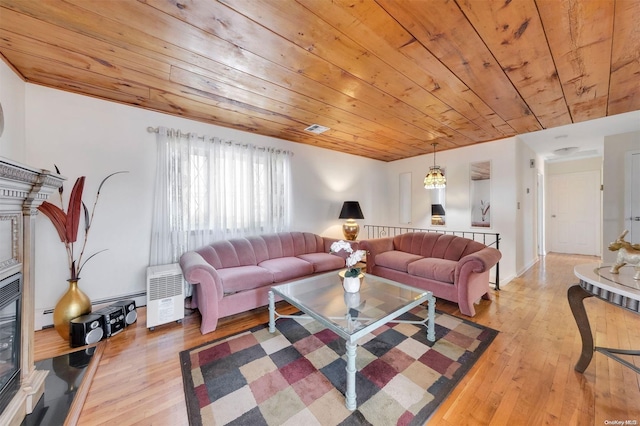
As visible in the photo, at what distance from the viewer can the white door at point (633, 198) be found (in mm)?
3509

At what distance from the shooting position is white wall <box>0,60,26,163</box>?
5.98 ft

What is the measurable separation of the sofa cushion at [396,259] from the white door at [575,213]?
5164mm

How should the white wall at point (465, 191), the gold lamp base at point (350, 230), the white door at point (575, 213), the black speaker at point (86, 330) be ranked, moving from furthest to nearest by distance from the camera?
1. the white door at point (575, 213)
2. the gold lamp base at point (350, 230)
3. the white wall at point (465, 191)
4. the black speaker at point (86, 330)

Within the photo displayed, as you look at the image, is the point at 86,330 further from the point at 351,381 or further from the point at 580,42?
the point at 580,42

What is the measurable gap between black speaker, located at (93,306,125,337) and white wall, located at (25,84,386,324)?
0.38m

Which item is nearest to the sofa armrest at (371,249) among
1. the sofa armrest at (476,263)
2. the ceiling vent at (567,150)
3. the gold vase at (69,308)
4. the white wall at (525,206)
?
the sofa armrest at (476,263)

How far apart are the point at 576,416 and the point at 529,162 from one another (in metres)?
4.50

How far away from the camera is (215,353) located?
1920mm

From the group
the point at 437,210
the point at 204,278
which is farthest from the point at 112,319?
the point at 437,210

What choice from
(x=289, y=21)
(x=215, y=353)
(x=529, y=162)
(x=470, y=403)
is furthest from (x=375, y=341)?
(x=529, y=162)

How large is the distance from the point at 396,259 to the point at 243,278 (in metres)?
2.07

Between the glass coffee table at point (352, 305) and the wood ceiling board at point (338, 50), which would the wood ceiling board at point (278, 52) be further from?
the glass coffee table at point (352, 305)

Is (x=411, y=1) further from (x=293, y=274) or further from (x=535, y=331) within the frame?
(x=535, y=331)

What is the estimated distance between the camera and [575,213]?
5641 mm
